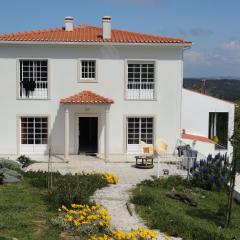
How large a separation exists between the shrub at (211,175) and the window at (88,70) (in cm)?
901

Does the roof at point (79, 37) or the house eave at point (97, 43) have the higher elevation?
the roof at point (79, 37)

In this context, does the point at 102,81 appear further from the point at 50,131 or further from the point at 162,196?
the point at 162,196

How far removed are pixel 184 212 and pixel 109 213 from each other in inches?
102

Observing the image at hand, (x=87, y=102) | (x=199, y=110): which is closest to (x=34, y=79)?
(x=87, y=102)

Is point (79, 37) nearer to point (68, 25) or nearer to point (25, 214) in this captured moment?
point (68, 25)

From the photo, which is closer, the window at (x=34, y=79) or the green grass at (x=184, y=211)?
the green grass at (x=184, y=211)

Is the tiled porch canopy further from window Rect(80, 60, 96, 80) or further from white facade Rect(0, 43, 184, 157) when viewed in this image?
window Rect(80, 60, 96, 80)

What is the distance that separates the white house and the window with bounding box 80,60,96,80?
2.2 inches

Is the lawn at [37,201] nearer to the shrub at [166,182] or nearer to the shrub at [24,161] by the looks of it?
the shrub at [166,182]

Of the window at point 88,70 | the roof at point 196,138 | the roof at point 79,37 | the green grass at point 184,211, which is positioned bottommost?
the green grass at point 184,211

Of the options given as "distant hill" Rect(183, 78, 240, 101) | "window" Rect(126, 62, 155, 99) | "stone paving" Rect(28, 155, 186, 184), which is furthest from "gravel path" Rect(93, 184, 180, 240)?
"window" Rect(126, 62, 155, 99)

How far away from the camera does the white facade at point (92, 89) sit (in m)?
26.8

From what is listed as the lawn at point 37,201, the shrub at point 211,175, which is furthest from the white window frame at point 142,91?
the lawn at point 37,201

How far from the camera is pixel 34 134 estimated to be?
27328mm
